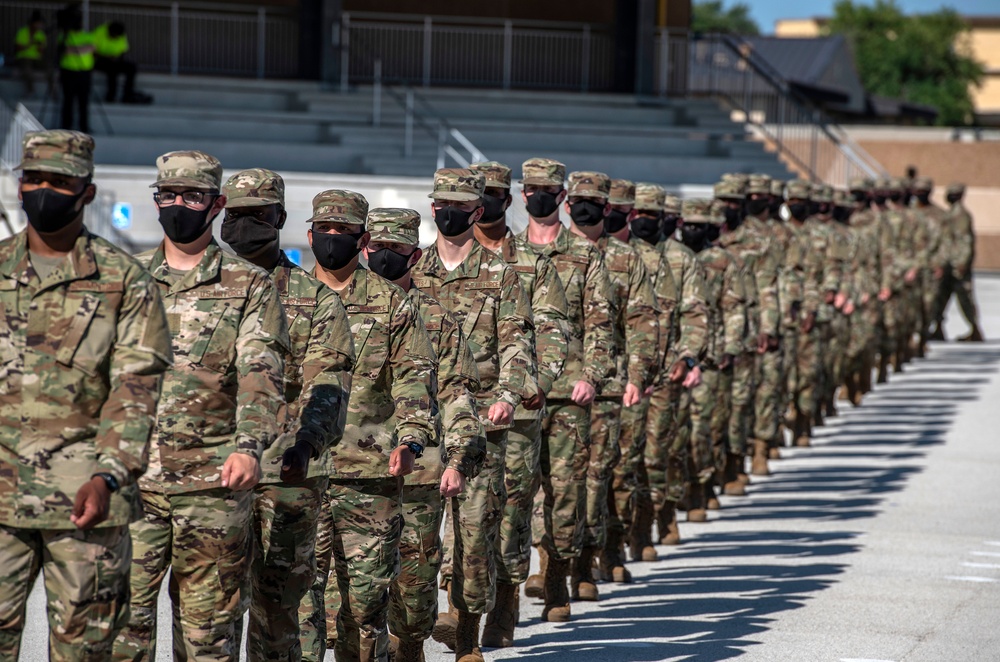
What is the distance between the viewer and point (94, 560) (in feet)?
18.5

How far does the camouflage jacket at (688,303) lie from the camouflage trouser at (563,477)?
8.18 feet

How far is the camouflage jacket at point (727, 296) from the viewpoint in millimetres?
13930

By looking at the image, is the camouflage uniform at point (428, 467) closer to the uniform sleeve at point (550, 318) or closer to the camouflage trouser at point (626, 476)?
the uniform sleeve at point (550, 318)

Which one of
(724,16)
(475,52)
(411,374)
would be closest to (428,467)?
(411,374)

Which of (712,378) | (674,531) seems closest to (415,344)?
(674,531)

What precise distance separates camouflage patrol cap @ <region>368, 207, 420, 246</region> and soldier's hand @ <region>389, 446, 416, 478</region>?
105cm

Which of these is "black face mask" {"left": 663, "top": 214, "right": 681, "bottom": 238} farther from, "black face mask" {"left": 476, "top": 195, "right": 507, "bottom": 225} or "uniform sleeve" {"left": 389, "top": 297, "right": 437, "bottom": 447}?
"uniform sleeve" {"left": 389, "top": 297, "right": 437, "bottom": 447}

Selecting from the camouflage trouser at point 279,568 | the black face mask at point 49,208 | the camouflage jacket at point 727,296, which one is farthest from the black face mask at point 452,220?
the camouflage jacket at point 727,296

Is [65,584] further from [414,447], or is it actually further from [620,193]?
[620,193]

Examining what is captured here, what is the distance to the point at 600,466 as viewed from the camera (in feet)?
33.1

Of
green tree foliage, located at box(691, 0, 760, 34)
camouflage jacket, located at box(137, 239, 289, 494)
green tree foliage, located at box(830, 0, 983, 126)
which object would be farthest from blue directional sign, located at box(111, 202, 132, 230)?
green tree foliage, located at box(691, 0, 760, 34)

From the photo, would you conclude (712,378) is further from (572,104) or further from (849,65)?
(849,65)

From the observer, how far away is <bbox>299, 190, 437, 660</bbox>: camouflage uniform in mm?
7008

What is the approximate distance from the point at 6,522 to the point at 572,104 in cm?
2675
